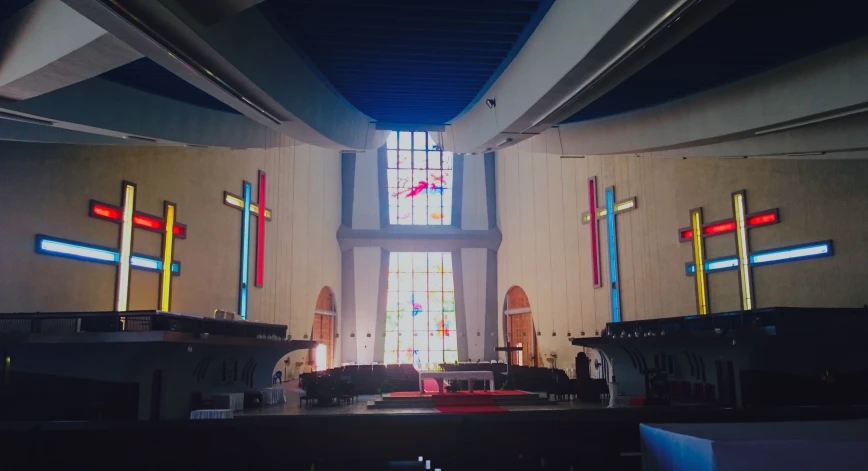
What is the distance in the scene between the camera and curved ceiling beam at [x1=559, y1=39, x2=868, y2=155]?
22.3 feet

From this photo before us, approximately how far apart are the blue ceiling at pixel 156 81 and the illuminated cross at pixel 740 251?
9.04 meters

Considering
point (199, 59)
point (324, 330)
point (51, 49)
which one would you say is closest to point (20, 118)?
point (51, 49)

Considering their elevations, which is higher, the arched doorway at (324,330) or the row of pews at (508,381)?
the arched doorway at (324,330)

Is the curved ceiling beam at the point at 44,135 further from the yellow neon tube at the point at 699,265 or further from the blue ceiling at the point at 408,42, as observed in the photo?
the yellow neon tube at the point at 699,265

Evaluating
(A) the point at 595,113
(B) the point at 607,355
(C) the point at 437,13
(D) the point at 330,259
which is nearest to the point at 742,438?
(C) the point at 437,13

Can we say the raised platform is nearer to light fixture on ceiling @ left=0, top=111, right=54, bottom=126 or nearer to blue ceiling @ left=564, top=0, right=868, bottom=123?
blue ceiling @ left=564, top=0, right=868, bottom=123

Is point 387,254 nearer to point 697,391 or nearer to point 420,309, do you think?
point 420,309

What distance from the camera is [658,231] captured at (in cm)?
1330

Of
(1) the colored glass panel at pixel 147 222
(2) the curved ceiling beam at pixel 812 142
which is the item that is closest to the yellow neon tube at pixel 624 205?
(2) the curved ceiling beam at pixel 812 142

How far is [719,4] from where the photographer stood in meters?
4.96

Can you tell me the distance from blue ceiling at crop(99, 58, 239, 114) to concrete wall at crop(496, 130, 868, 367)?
5.98 metres

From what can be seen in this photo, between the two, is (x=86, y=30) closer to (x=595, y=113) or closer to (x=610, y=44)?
(x=610, y=44)

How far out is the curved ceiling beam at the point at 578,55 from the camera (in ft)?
17.1

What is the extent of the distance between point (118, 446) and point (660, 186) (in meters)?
11.1
